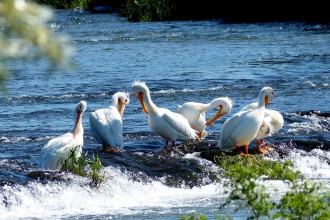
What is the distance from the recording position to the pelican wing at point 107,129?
10.4 meters

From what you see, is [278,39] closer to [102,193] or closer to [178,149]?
[178,149]

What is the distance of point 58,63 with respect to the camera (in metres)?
1.29

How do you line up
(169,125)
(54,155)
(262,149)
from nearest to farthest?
(54,155)
(262,149)
(169,125)

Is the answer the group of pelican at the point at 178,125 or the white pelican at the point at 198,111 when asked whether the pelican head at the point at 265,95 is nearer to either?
the group of pelican at the point at 178,125

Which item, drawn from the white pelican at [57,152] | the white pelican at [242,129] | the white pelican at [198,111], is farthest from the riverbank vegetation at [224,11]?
the white pelican at [57,152]

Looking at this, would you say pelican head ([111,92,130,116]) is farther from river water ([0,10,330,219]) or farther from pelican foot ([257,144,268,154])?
pelican foot ([257,144,268,154])

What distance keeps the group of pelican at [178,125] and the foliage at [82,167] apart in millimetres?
100

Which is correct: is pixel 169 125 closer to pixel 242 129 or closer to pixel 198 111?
pixel 198 111

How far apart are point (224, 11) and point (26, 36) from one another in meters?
37.4

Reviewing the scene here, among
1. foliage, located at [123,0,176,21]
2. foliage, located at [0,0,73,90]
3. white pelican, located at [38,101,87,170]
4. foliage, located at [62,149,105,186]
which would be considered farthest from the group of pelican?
foliage, located at [123,0,176,21]

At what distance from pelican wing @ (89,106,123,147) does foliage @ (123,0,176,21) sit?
27.0 m

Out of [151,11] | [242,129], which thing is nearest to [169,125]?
[242,129]

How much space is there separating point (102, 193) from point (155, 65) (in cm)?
1292

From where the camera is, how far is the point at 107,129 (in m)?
10.4
